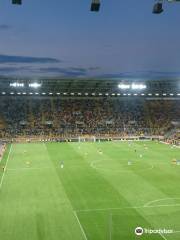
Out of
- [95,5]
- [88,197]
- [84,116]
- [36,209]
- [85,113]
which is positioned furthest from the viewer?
[85,113]

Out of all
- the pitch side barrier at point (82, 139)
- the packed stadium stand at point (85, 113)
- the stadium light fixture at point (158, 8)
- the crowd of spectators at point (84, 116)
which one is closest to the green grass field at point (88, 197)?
the stadium light fixture at point (158, 8)

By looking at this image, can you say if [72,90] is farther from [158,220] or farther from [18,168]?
[158,220]

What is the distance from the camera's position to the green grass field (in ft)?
79.3

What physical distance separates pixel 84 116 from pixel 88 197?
6252 cm

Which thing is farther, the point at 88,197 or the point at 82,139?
the point at 82,139

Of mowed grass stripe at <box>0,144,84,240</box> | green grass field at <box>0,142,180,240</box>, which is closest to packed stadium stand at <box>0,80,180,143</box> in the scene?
green grass field at <box>0,142,180,240</box>

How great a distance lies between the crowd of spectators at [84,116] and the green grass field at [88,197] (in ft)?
106

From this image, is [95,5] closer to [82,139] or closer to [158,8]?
[158,8]

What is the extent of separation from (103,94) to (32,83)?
20304 mm

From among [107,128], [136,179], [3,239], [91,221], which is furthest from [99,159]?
[107,128]

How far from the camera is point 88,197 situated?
1246 inches

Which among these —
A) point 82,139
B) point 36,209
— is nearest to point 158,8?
point 36,209

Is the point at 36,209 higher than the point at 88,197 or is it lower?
lower

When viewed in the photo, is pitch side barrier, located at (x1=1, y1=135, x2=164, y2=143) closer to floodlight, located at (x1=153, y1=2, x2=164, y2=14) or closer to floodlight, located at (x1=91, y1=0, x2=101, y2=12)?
floodlight, located at (x1=153, y1=2, x2=164, y2=14)
